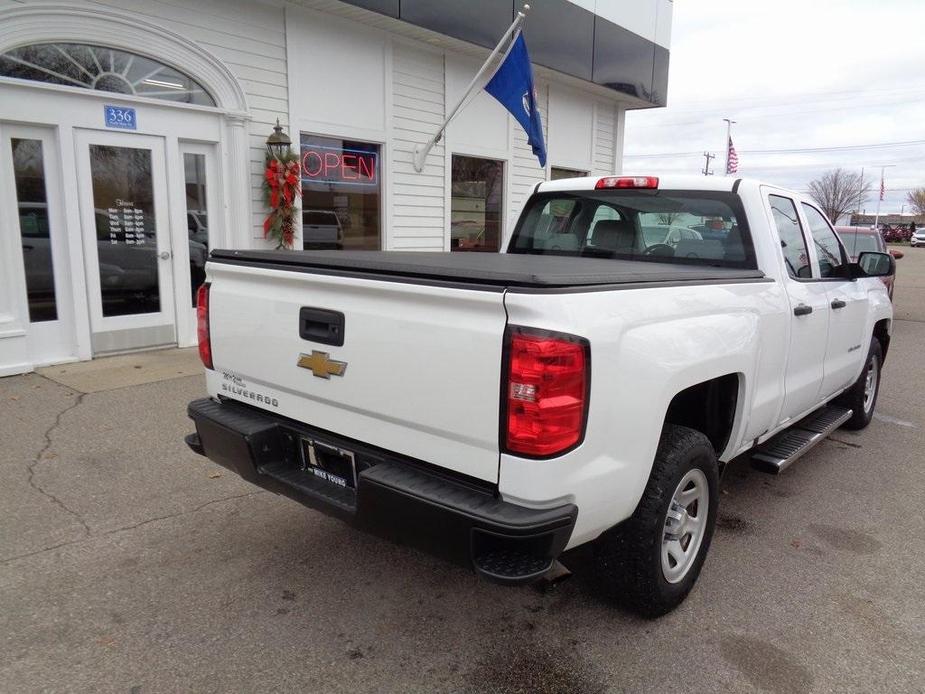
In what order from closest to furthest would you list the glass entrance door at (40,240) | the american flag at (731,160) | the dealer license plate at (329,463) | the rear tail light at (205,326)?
the dealer license plate at (329,463), the rear tail light at (205,326), the glass entrance door at (40,240), the american flag at (731,160)

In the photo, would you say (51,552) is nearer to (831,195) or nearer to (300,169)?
(300,169)

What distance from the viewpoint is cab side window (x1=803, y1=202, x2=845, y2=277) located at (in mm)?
4434

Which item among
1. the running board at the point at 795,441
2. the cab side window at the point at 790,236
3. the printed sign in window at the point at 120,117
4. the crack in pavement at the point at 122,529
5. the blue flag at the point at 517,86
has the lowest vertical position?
the crack in pavement at the point at 122,529

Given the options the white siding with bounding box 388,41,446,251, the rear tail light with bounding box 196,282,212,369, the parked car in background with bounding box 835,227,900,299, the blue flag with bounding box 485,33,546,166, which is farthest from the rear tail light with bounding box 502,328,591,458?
the parked car in background with bounding box 835,227,900,299

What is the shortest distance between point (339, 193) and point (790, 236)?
20.7 ft

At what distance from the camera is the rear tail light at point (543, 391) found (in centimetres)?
212

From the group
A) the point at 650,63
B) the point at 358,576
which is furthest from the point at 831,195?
the point at 358,576

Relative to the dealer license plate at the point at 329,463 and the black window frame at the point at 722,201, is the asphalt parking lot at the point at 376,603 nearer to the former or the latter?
the dealer license plate at the point at 329,463

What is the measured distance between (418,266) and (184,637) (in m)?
1.76

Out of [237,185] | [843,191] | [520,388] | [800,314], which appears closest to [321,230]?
[237,185]

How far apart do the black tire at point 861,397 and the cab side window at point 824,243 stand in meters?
0.97

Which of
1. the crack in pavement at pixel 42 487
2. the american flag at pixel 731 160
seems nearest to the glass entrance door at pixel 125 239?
the crack in pavement at pixel 42 487

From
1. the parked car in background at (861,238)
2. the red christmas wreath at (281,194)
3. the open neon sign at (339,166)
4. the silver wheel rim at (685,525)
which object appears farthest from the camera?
→ the parked car in background at (861,238)

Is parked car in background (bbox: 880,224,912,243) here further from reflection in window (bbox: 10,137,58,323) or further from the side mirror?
reflection in window (bbox: 10,137,58,323)
